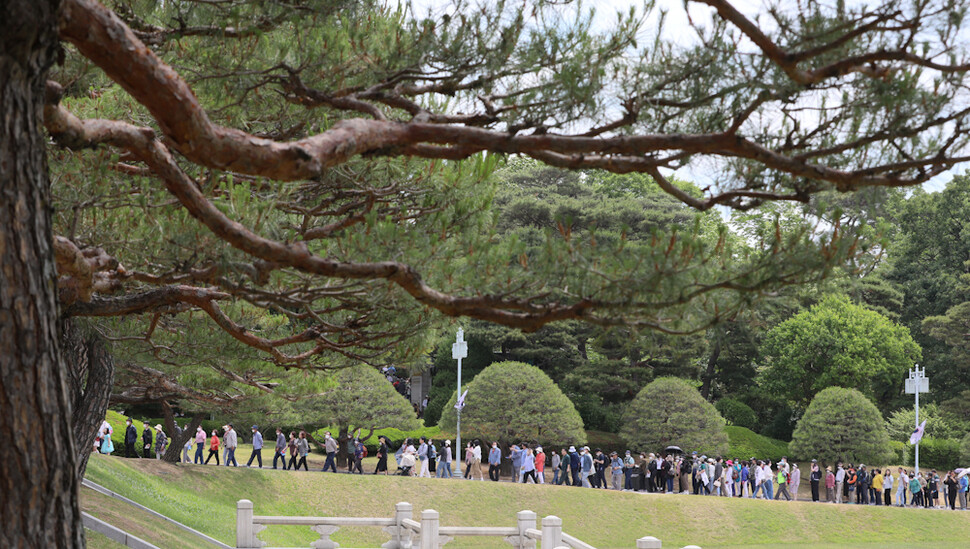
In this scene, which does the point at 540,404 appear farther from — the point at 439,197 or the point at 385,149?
the point at 385,149

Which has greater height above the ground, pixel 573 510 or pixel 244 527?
pixel 244 527

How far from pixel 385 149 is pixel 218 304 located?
12.7ft

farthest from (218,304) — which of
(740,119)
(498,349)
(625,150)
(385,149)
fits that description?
(498,349)

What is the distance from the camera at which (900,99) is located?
14.7 feet

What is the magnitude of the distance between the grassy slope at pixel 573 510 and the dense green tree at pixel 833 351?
979cm

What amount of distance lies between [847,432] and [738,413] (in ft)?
20.2

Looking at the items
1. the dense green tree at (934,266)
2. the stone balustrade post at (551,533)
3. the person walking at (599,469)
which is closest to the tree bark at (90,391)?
the stone balustrade post at (551,533)

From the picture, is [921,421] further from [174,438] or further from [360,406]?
[174,438]

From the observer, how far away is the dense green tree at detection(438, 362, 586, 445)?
953 inches

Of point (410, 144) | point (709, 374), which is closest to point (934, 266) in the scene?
point (709, 374)

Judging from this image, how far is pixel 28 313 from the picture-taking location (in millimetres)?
3232

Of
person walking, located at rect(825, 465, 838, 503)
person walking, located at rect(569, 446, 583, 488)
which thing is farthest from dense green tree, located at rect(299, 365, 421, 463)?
person walking, located at rect(825, 465, 838, 503)

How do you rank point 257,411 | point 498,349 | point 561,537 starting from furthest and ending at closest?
point 498,349 < point 257,411 < point 561,537

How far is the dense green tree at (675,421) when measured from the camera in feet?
85.0
